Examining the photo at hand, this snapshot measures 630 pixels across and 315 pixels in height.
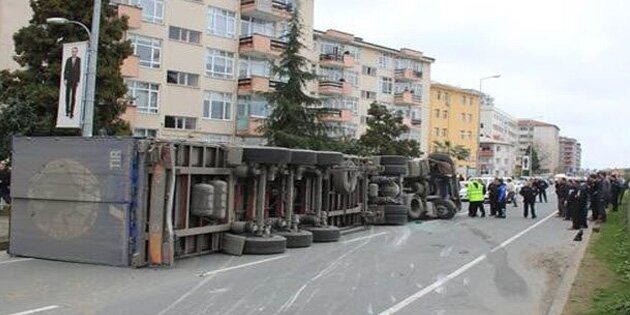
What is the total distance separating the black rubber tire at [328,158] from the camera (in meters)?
17.5

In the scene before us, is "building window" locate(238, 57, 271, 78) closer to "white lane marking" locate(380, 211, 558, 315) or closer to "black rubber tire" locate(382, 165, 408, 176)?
"black rubber tire" locate(382, 165, 408, 176)

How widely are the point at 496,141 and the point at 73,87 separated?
13306 cm

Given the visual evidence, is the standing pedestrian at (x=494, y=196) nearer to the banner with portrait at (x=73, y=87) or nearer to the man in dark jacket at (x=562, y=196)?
the man in dark jacket at (x=562, y=196)

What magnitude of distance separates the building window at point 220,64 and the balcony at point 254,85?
38.8 inches

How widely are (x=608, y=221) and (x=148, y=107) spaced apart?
2614 cm

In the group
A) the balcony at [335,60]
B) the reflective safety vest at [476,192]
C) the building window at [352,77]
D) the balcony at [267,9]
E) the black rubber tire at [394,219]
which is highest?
the balcony at [267,9]

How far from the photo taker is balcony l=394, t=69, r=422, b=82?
79.8 metres

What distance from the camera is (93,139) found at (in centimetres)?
1290

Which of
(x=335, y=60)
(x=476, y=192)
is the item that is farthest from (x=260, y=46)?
(x=476, y=192)

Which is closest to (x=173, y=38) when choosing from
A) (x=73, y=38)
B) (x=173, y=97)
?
(x=173, y=97)

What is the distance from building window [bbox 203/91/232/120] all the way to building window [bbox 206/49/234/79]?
4.00 ft

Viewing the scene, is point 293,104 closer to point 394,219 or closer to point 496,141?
point 394,219

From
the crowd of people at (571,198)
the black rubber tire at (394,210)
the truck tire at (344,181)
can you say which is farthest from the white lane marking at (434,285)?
the crowd of people at (571,198)

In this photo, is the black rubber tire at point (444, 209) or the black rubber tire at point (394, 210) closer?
the black rubber tire at point (394, 210)
